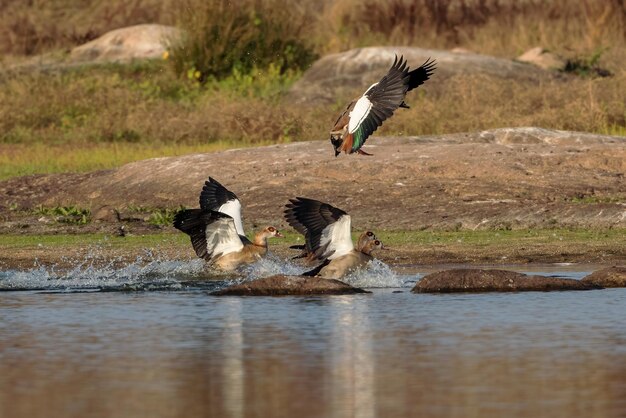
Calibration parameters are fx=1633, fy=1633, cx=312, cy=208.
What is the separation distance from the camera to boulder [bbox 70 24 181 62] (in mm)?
33438

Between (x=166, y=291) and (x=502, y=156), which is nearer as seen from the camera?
(x=166, y=291)

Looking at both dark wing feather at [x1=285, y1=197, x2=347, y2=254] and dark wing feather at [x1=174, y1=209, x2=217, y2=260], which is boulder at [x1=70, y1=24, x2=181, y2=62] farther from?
dark wing feather at [x1=285, y1=197, x2=347, y2=254]

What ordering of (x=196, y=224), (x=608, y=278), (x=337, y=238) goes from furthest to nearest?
(x=196, y=224), (x=337, y=238), (x=608, y=278)

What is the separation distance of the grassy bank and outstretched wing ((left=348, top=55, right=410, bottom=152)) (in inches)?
66.9

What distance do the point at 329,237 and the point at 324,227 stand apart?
11 cm

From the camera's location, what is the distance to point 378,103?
45.1 ft

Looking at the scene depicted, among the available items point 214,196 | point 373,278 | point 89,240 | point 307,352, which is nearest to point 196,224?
point 214,196

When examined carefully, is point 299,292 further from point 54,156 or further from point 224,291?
point 54,156

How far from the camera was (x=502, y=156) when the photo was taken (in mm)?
19172

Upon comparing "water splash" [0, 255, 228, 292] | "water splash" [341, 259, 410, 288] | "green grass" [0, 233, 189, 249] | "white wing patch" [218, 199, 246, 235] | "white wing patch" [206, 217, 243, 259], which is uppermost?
"white wing patch" [218, 199, 246, 235]

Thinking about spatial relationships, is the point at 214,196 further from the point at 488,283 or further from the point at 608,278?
the point at 608,278

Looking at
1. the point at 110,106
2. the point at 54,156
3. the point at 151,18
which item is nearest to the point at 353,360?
the point at 54,156

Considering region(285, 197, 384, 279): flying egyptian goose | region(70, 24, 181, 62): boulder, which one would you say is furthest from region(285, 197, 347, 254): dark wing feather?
region(70, 24, 181, 62): boulder

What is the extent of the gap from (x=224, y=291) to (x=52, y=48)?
25.2 meters
